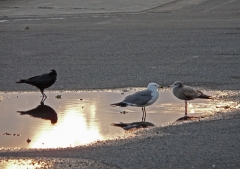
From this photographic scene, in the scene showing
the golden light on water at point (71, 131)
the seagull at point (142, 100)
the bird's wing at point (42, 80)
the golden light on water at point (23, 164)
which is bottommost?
the golden light on water at point (23, 164)

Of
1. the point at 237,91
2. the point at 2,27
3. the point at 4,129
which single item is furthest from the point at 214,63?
the point at 2,27

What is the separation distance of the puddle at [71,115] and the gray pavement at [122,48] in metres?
0.89

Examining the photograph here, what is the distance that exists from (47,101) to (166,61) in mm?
4612

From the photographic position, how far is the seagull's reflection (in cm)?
1067

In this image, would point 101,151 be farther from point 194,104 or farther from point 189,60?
point 189,60

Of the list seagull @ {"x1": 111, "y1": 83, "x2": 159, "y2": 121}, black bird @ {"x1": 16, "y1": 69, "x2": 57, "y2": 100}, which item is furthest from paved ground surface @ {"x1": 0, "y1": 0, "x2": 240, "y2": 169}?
seagull @ {"x1": 111, "y1": 83, "x2": 159, "y2": 121}

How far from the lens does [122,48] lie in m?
18.3

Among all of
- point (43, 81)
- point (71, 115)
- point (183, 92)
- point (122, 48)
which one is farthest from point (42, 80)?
point (122, 48)

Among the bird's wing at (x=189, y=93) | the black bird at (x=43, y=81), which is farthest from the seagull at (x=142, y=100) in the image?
the black bird at (x=43, y=81)

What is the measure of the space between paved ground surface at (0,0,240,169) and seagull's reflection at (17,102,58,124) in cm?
170

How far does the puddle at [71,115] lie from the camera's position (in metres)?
9.34

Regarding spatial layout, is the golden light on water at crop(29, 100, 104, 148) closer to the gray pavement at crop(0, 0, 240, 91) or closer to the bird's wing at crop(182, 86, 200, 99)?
the bird's wing at crop(182, 86, 200, 99)

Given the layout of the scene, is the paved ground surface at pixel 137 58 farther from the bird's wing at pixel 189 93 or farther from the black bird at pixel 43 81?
the bird's wing at pixel 189 93

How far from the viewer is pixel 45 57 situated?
666 inches
